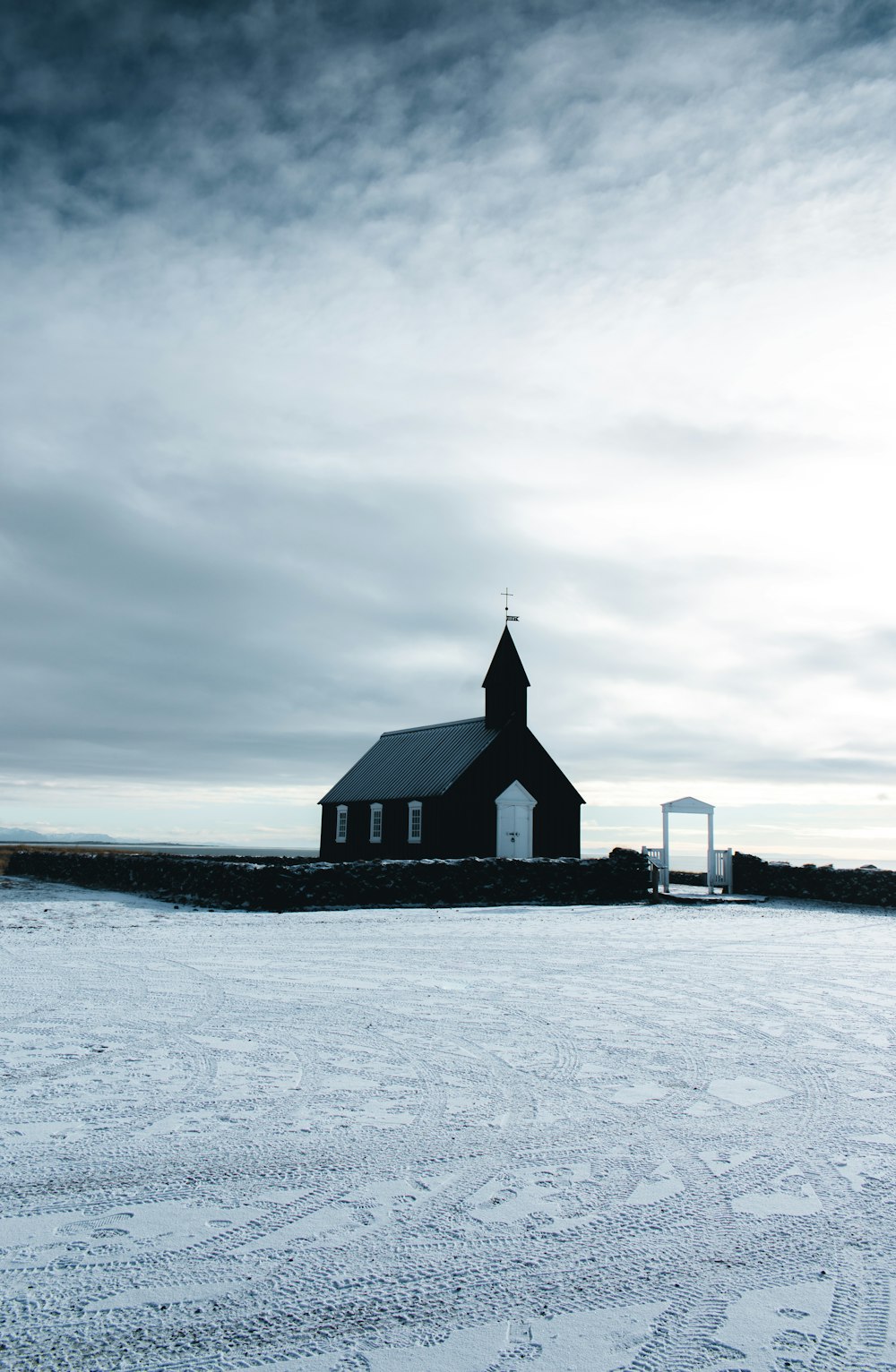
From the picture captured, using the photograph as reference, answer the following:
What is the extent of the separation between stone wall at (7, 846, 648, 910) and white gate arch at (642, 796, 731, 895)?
92.5 inches

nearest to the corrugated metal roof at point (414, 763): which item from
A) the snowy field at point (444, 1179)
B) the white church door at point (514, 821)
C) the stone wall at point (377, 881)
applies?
the white church door at point (514, 821)

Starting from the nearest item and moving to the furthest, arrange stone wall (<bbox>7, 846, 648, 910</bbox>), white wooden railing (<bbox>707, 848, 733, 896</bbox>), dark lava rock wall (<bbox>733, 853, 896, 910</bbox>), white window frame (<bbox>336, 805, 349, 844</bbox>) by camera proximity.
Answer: stone wall (<bbox>7, 846, 648, 910</bbox>) < dark lava rock wall (<bbox>733, 853, 896, 910</bbox>) < white wooden railing (<bbox>707, 848, 733, 896</bbox>) < white window frame (<bbox>336, 805, 349, 844</bbox>)

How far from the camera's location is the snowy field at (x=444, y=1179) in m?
3.83

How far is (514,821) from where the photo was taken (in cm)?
3684

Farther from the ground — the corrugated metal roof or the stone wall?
the corrugated metal roof

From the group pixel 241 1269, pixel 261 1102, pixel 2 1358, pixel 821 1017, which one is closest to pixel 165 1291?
pixel 241 1269

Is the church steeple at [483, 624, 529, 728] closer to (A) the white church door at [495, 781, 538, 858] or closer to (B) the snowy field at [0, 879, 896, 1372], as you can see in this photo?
(A) the white church door at [495, 781, 538, 858]

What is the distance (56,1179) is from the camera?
17.5ft

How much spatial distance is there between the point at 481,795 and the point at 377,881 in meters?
10.2

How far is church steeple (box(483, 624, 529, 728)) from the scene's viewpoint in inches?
1500

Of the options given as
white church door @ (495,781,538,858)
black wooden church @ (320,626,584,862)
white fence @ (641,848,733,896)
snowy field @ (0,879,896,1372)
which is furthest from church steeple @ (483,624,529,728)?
snowy field @ (0,879,896,1372)

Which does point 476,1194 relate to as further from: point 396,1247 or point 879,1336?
point 879,1336

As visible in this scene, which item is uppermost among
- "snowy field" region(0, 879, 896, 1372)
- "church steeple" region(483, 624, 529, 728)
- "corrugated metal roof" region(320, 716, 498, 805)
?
"church steeple" region(483, 624, 529, 728)

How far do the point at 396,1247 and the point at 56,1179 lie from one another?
2.14m
